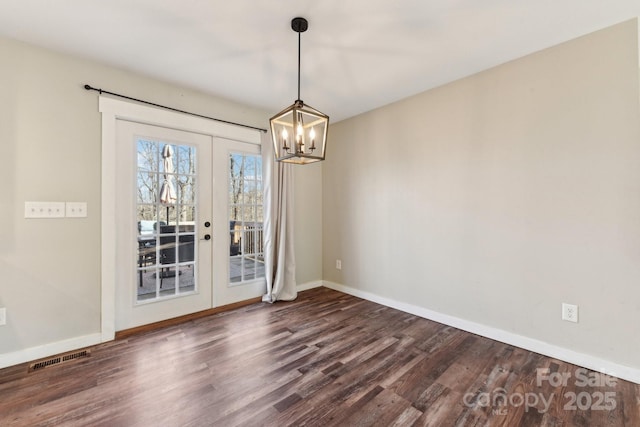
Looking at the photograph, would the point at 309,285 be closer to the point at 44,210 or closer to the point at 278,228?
the point at 278,228

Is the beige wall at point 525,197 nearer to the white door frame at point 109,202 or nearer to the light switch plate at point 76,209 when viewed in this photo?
the white door frame at point 109,202

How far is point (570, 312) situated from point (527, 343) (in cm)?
44

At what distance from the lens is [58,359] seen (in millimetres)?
2238

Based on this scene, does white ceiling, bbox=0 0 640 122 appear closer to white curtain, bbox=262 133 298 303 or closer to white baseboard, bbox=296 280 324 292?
white curtain, bbox=262 133 298 303

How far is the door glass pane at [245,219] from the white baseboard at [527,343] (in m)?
1.75

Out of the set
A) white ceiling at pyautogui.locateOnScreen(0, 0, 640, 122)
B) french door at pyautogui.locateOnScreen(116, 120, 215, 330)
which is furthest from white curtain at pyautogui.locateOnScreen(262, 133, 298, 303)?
white ceiling at pyautogui.locateOnScreen(0, 0, 640, 122)

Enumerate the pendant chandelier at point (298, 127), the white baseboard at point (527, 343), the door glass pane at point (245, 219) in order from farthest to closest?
the door glass pane at point (245, 219) < the white baseboard at point (527, 343) < the pendant chandelier at point (298, 127)

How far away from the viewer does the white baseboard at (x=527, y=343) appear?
2000 millimetres

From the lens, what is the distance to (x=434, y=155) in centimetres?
304

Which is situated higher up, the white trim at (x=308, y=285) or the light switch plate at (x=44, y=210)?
the light switch plate at (x=44, y=210)

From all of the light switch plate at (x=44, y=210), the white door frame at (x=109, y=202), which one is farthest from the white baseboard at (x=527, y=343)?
the light switch plate at (x=44, y=210)

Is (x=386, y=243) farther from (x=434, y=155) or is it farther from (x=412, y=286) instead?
(x=434, y=155)

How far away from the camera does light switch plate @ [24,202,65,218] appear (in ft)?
7.29

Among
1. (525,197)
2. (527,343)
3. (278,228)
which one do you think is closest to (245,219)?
(278,228)
